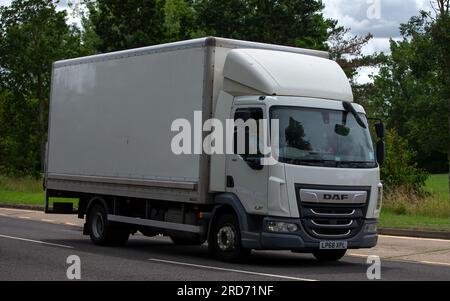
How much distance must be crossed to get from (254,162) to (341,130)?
156 centimetres

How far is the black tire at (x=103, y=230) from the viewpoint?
55.4 feet

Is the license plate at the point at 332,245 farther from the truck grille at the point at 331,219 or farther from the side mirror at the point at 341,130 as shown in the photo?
the side mirror at the point at 341,130

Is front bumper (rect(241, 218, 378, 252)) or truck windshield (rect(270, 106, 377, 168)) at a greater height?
truck windshield (rect(270, 106, 377, 168))

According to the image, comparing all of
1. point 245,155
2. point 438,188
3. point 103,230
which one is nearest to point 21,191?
point 438,188

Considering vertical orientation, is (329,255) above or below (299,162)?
below

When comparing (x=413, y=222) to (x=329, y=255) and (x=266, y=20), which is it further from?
(x=266, y=20)

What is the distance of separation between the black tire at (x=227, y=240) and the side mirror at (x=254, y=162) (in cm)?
97

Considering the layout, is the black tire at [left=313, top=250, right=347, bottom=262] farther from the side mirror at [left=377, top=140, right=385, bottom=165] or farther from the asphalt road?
the side mirror at [left=377, top=140, right=385, bottom=165]

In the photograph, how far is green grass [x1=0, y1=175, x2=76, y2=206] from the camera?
33812mm

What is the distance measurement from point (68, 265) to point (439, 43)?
88.3 ft

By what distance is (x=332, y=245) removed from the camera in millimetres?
13414

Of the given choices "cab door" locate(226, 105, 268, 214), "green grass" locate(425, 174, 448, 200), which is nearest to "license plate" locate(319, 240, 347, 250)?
"cab door" locate(226, 105, 268, 214)

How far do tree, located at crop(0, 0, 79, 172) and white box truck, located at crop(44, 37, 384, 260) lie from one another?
29.4 metres

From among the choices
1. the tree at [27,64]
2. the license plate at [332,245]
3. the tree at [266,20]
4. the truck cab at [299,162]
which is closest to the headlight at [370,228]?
the truck cab at [299,162]
